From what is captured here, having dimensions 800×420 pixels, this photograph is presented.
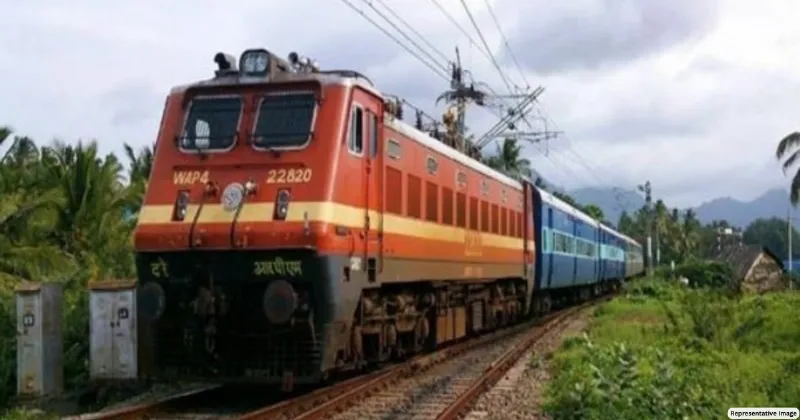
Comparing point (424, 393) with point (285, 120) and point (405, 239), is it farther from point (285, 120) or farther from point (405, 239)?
point (285, 120)

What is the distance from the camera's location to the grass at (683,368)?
9.19 metres

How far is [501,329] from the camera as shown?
23.5 metres

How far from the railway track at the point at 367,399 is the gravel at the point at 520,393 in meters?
0.15

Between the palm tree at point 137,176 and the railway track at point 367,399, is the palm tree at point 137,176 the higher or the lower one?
the higher one

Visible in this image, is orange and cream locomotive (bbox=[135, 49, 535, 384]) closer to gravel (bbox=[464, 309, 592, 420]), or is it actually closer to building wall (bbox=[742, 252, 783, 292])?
gravel (bbox=[464, 309, 592, 420])

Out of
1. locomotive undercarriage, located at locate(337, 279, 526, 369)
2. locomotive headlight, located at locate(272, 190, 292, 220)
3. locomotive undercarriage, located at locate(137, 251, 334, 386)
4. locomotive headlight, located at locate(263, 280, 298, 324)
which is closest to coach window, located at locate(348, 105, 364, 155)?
locomotive headlight, located at locate(272, 190, 292, 220)

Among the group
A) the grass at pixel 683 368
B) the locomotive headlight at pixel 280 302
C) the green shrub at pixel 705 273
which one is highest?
the locomotive headlight at pixel 280 302

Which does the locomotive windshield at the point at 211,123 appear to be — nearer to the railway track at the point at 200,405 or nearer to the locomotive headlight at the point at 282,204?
the locomotive headlight at the point at 282,204

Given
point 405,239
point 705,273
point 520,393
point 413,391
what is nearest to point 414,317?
point 405,239

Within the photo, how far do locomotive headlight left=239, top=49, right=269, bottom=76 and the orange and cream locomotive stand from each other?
0.02 meters

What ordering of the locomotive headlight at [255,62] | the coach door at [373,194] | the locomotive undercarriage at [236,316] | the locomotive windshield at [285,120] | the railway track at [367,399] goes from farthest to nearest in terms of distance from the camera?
1. the coach door at [373,194]
2. the locomotive headlight at [255,62]
3. the locomotive windshield at [285,120]
4. the locomotive undercarriage at [236,316]
5. the railway track at [367,399]

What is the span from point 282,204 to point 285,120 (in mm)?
1194

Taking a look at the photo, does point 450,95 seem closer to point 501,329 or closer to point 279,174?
point 501,329

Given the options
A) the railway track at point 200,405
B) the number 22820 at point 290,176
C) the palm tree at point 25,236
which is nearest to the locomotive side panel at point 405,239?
the number 22820 at point 290,176
